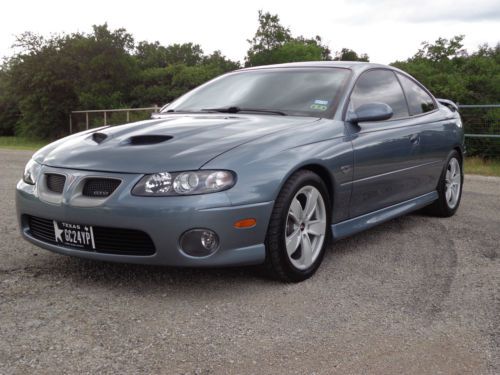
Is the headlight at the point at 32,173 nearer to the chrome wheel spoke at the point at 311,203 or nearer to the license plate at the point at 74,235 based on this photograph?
the license plate at the point at 74,235

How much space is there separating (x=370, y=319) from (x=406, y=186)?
206 centimetres

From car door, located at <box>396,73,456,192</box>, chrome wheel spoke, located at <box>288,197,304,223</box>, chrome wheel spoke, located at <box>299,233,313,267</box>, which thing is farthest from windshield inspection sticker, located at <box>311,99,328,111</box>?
car door, located at <box>396,73,456,192</box>

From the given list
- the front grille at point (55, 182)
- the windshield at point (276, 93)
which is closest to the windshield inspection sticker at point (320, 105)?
the windshield at point (276, 93)

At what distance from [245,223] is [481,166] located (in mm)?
9160

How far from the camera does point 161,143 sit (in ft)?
11.2

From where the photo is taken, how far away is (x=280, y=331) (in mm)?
2795

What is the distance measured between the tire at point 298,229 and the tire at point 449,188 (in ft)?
7.30

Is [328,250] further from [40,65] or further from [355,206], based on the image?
[40,65]

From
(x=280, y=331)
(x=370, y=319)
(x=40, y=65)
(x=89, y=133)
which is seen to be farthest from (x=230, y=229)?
(x=40, y=65)

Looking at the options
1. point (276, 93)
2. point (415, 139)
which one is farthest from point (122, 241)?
point (415, 139)

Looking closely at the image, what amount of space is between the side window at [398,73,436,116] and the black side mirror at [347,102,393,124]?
3.55 ft

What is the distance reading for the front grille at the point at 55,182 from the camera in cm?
337

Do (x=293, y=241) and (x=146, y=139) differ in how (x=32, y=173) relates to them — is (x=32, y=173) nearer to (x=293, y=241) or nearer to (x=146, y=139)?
(x=146, y=139)

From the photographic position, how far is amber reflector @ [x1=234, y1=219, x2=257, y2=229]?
3.16 meters
